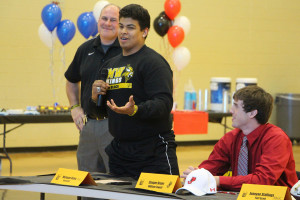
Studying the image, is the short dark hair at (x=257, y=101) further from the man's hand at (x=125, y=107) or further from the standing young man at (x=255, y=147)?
the man's hand at (x=125, y=107)

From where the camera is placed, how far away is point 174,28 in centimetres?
641

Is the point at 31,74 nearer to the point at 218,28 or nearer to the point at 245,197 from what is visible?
the point at 218,28

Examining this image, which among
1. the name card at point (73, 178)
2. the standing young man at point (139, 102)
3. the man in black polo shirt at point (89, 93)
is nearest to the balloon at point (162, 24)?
the man in black polo shirt at point (89, 93)

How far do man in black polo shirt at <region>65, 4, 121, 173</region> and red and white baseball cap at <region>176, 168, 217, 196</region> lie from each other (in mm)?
1146

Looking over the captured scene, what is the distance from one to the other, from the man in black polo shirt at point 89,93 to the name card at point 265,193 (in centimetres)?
139

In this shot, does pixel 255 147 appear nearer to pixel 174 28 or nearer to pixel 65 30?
pixel 174 28

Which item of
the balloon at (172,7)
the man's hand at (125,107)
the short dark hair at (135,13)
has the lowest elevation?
the man's hand at (125,107)

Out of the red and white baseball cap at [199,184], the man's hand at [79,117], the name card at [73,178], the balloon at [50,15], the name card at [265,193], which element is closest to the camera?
the name card at [265,193]

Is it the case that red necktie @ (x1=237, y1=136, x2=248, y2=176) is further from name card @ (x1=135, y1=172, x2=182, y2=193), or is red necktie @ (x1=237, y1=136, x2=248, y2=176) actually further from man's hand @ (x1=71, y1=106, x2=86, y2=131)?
man's hand @ (x1=71, y1=106, x2=86, y2=131)

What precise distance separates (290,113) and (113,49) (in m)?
6.54

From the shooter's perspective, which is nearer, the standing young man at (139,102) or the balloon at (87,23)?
the standing young man at (139,102)

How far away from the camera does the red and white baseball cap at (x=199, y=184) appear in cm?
192

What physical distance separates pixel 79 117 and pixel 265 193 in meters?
1.72

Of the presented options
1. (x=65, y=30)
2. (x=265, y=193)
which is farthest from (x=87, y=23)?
(x=265, y=193)
